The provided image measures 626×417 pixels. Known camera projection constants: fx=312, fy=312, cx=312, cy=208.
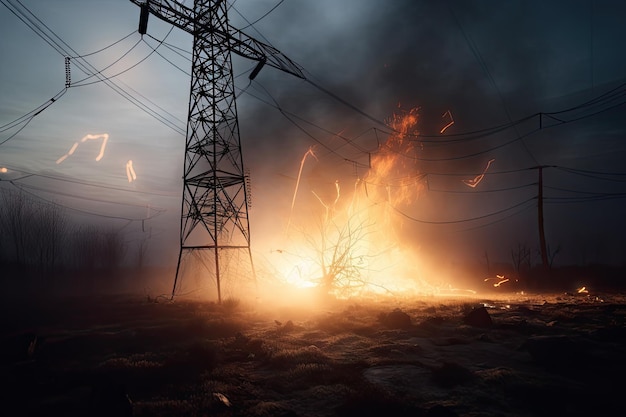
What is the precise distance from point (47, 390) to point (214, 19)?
72.2 feet

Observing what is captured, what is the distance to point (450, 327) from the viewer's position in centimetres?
1478

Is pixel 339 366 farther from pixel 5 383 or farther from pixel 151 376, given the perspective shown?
pixel 5 383

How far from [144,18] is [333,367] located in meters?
20.7

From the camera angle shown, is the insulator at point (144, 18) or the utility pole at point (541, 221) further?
the utility pole at point (541, 221)

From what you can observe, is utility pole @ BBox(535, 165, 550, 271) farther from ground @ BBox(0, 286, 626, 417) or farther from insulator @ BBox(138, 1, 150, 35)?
insulator @ BBox(138, 1, 150, 35)

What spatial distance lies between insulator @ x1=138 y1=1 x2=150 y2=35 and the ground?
662 inches

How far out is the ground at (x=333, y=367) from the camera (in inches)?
285

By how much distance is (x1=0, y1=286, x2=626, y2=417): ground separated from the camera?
23.8ft

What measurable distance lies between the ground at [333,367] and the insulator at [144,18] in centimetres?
1682

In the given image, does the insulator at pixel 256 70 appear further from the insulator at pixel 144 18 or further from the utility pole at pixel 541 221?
the utility pole at pixel 541 221

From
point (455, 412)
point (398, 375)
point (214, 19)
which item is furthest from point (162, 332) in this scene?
point (214, 19)

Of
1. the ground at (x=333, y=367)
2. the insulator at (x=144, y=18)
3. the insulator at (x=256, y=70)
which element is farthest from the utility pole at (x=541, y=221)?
the insulator at (x=144, y=18)

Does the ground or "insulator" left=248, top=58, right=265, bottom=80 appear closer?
the ground

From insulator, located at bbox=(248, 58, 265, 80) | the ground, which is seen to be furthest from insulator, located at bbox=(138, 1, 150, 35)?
the ground
